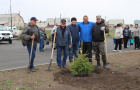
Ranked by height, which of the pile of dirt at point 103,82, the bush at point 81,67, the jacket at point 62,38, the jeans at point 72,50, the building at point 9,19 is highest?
the building at point 9,19

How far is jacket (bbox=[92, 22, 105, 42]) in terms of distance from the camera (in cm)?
841

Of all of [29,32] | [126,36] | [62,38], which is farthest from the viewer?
[126,36]

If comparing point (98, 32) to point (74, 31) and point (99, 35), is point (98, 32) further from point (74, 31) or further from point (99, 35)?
point (74, 31)

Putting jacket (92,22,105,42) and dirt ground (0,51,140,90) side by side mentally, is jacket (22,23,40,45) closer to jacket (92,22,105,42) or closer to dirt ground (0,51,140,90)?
dirt ground (0,51,140,90)

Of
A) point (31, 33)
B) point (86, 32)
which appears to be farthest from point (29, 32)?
point (86, 32)

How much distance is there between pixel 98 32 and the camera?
332 inches

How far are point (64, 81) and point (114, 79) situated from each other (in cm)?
162

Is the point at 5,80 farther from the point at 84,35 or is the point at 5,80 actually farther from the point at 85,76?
the point at 84,35

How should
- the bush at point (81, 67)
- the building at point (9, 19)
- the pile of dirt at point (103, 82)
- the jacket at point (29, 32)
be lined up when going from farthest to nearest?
the building at point (9, 19) → the jacket at point (29, 32) → the bush at point (81, 67) → the pile of dirt at point (103, 82)

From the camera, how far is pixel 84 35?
8.56m

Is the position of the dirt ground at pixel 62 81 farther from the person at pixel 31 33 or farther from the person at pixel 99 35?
the person at pixel 99 35

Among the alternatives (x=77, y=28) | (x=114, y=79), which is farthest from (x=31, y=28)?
(x=114, y=79)

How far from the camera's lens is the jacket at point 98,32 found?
27.6 ft

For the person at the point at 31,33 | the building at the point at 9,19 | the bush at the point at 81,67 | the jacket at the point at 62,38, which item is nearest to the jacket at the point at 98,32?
the jacket at the point at 62,38
